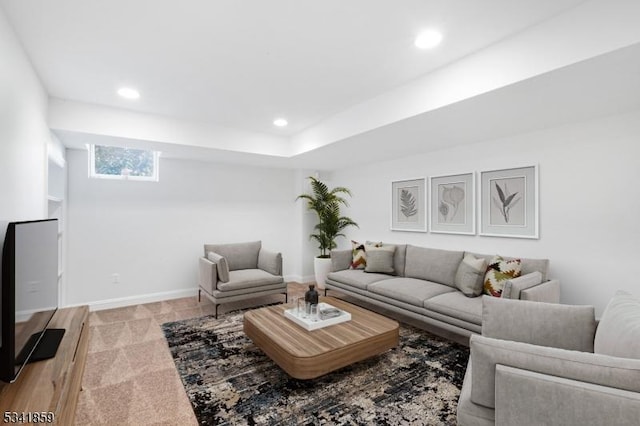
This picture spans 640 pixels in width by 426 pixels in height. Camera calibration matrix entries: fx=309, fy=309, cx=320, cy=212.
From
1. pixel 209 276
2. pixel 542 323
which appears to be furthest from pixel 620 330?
pixel 209 276

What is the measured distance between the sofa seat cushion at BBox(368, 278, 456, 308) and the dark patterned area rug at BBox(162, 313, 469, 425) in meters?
0.43

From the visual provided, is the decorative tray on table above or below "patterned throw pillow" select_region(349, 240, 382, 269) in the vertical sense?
below

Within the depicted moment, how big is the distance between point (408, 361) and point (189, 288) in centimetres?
364

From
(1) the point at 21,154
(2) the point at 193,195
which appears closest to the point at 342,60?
(1) the point at 21,154

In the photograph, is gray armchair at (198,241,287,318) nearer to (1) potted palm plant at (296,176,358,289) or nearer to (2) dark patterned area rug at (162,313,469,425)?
(2) dark patterned area rug at (162,313,469,425)

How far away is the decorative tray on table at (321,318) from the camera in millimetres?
2727

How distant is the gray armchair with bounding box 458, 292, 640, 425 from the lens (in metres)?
1.11

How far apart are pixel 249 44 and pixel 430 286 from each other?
10.2 feet

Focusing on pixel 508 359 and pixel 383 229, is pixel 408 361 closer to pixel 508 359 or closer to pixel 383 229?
pixel 508 359

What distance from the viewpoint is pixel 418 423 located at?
1.97m

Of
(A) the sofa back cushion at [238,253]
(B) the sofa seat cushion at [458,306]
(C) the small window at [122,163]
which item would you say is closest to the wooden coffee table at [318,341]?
(B) the sofa seat cushion at [458,306]

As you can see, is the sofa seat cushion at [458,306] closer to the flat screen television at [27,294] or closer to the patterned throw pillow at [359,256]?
the patterned throw pillow at [359,256]

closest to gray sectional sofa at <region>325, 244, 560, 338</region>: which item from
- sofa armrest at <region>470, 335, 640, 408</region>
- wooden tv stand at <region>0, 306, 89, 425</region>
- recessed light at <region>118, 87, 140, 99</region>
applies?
sofa armrest at <region>470, 335, 640, 408</region>

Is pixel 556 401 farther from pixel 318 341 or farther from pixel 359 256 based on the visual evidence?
pixel 359 256
